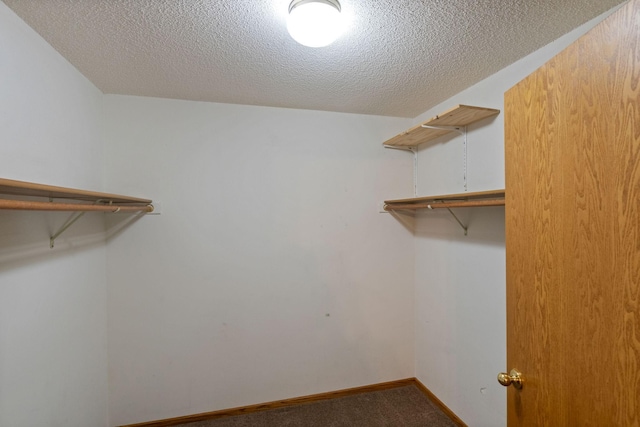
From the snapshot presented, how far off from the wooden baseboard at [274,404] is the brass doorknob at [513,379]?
65.8 inches

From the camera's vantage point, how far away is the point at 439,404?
7.02 ft

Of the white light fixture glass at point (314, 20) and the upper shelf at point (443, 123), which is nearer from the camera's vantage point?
the white light fixture glass at point (314, 20)

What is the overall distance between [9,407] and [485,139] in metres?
2.74

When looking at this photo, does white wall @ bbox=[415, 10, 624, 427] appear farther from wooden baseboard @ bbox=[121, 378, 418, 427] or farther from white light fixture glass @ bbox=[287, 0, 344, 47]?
white light fixture glass @ bbox=[287, 0, 344, 47]

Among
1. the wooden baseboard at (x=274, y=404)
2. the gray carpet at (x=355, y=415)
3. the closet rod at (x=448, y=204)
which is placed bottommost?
the gray carpet at (x=355, y=415)

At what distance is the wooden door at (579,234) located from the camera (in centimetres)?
60

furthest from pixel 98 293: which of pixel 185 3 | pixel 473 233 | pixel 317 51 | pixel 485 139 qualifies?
pixel 485 139

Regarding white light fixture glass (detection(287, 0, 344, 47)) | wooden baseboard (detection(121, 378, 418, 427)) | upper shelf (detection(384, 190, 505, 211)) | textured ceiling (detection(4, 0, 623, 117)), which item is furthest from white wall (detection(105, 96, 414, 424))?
white light fixture glass (detection(287, 0, 344, 47))

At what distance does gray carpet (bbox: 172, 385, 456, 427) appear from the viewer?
199 cm

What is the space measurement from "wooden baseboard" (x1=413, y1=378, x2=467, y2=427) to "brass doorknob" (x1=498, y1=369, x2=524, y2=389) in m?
1.36

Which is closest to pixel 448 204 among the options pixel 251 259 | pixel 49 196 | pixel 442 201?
pixel 442 201

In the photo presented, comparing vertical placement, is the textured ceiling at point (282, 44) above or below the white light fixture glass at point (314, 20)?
above

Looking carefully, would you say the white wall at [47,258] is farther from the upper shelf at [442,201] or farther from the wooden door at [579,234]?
the upper shelf at [442,201]

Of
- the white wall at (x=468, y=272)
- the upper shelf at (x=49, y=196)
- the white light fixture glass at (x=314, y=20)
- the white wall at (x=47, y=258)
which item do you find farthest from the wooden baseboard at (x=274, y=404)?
the white light fixture glass at (x=314, y=20)
